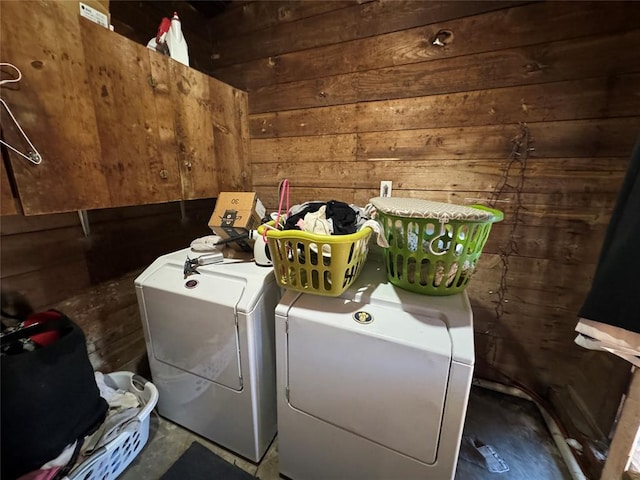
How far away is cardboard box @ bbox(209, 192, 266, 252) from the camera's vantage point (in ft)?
4.29

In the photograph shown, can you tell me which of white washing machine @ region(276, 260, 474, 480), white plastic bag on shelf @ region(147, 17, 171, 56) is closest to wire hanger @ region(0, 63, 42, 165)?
white plastic bag on shelf @ region(147, 17, 171, 56)

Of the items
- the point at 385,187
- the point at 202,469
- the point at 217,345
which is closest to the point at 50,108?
the point at 217,345

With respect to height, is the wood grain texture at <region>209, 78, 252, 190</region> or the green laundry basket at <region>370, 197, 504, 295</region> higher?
the wood grain texture at <region>209, 78, 252, 190</region>

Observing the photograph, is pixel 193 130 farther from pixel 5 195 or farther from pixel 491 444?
pixel 491 444

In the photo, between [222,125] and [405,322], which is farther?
[222,125]

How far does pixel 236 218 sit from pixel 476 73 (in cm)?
138

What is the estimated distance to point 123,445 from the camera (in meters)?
1.12

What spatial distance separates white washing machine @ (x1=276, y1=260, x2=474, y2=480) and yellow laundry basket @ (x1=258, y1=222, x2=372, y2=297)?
0.08 m

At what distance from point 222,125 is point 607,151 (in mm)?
1979

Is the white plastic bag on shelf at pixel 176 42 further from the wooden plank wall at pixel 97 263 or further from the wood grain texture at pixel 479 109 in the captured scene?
the wooden plank wall at pixel 97 263

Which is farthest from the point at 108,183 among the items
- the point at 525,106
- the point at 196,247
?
the point at 525,106

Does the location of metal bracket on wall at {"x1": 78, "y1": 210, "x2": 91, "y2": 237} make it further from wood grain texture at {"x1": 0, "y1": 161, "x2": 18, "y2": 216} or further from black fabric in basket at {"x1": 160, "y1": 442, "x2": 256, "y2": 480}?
black fabric in basket at {"x1": 160, "y1": 442, "x2": 256, "y2": 480}

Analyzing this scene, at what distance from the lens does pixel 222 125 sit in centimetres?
167

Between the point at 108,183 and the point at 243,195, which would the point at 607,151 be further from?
the point at 108,183
